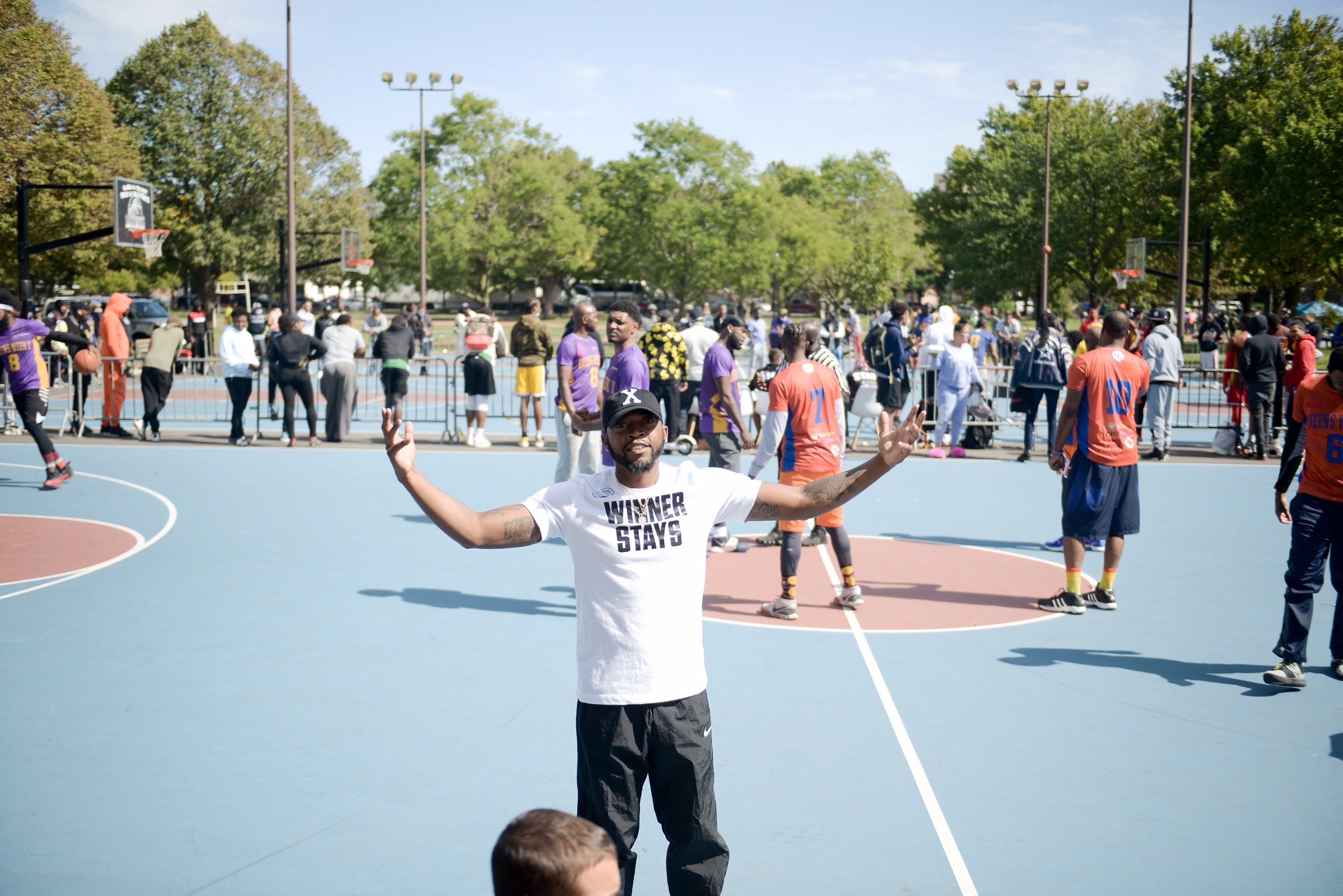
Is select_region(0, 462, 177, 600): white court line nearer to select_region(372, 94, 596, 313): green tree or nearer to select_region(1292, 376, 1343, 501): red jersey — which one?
select_region(1292, 376, 1343, 501): red jersey

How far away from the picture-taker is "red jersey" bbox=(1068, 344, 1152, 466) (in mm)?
8648

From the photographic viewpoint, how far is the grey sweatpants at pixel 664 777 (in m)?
3.82

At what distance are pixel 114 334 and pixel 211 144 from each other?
37818 millimetres

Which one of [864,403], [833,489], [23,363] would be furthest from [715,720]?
[864,403]

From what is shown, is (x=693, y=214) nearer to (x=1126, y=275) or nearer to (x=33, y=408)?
(x=1126, y=275)

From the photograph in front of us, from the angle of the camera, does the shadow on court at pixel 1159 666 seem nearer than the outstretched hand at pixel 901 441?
No

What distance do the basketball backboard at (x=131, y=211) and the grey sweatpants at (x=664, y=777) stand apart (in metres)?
31.1

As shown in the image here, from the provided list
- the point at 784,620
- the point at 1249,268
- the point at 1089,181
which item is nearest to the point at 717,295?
the point at 1089,181

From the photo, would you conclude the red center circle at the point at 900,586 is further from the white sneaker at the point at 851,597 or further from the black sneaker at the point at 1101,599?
the black sneaker at the point at 1101,599

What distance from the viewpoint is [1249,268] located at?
4294cm

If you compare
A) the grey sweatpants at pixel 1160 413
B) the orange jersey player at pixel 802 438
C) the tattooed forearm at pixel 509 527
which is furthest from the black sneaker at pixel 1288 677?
the grey sweatpants at pixel 1160 413

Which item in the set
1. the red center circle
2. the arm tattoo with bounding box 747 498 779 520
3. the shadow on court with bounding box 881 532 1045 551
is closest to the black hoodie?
the shadow on court with bounding box 881 532 1045 551

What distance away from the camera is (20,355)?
1330 centimetres

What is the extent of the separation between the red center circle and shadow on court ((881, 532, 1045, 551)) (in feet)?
0.48
